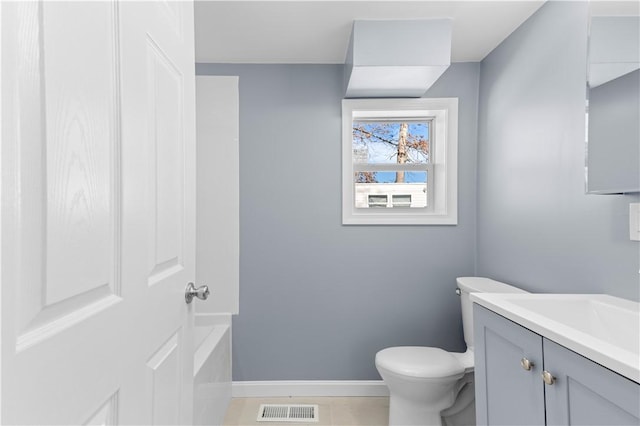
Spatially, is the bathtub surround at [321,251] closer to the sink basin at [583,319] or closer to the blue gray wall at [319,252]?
the blue gray wall at [319,252]

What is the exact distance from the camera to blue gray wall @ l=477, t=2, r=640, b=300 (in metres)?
1.46

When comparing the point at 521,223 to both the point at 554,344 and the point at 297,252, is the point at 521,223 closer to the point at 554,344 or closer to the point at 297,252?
the point at 554,344

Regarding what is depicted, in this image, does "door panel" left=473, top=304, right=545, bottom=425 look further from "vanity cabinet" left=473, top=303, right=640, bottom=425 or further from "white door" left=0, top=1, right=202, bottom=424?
"white door" left=0, top=1, right=202, bottom=424

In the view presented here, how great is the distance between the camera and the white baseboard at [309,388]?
8.26 feet

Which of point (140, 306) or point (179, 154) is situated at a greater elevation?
point (179, 154)

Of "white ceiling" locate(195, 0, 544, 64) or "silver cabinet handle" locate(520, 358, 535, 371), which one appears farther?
"white ceiling" locate(195, 0, 544, 64)

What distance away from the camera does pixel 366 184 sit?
277 cm

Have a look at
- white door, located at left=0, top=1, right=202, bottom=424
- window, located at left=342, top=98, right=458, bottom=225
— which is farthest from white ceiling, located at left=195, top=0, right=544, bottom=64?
white door, located at left=0, top=1, right=202, bottom=424

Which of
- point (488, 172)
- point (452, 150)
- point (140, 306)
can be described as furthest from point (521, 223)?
point (140, 306)

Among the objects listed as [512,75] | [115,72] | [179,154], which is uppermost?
[512,75]

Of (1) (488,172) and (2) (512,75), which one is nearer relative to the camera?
(2) (512,75)

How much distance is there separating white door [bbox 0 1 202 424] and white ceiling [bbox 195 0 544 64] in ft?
3.23

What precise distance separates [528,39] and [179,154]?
1848mm

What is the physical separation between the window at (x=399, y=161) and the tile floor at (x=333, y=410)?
115cm
